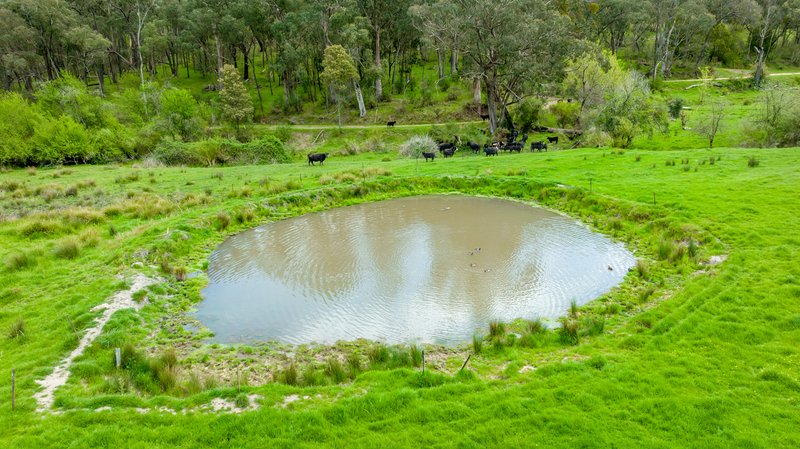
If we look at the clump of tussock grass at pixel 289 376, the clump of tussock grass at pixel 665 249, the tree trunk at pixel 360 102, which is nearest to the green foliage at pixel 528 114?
the tree trunk at pixel 360 102

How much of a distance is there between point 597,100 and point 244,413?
44.5m

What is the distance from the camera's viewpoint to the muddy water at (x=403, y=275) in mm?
11227

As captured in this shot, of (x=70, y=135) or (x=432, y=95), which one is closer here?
(x=70, y=135)

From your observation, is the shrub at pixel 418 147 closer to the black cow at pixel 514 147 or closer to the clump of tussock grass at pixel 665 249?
the black cow at pixel 514 147

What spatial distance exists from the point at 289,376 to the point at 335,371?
0.93 meters

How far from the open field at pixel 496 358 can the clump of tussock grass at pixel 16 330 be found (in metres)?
0.07

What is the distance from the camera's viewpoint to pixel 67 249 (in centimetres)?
1559

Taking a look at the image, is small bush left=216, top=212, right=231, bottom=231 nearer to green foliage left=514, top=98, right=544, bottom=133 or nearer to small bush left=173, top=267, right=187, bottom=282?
small bush left=173, top=267, right=187, bottom=282

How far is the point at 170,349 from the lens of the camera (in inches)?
382

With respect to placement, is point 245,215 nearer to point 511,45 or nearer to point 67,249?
point 67,249

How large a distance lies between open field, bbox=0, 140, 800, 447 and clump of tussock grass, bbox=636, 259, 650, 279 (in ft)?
0.65

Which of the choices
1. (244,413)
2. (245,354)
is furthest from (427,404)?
(245,354)

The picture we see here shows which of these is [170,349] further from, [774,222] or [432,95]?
[432,95]

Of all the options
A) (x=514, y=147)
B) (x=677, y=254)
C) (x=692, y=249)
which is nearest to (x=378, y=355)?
(x=677, y=254)
